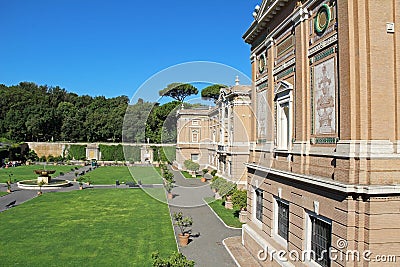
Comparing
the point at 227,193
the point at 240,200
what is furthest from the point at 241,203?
the point at 227,193

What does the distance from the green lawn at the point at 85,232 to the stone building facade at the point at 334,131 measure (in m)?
5.31

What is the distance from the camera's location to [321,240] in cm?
816

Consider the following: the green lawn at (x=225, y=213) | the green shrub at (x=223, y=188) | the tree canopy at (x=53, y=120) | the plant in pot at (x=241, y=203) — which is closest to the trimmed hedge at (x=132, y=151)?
the green lawn at (x=225, y=213)

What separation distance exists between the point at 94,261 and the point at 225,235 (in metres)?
6.02

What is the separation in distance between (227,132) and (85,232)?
16.8m

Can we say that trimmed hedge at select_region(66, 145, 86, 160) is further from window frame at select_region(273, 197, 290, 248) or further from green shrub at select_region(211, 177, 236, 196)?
window frame at select_region(273, 197, 290, 248)

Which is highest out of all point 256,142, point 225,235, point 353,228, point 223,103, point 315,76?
point 223,103

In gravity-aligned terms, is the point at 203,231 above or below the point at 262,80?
below

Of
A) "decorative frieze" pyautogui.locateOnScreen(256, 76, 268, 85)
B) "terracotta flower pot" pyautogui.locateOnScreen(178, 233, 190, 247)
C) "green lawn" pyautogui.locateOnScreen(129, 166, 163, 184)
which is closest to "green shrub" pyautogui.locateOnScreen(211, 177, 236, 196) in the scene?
"terracotta flower pot" pyautogui.locateOnScreen(178, 233, 190, 247)

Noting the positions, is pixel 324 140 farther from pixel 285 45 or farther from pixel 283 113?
pixel 285 45

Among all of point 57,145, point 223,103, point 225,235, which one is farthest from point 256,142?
point 57,145

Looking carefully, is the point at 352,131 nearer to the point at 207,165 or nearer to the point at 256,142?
the point at 256,142

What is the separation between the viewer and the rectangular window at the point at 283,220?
10.3 m

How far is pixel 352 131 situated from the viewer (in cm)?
698
